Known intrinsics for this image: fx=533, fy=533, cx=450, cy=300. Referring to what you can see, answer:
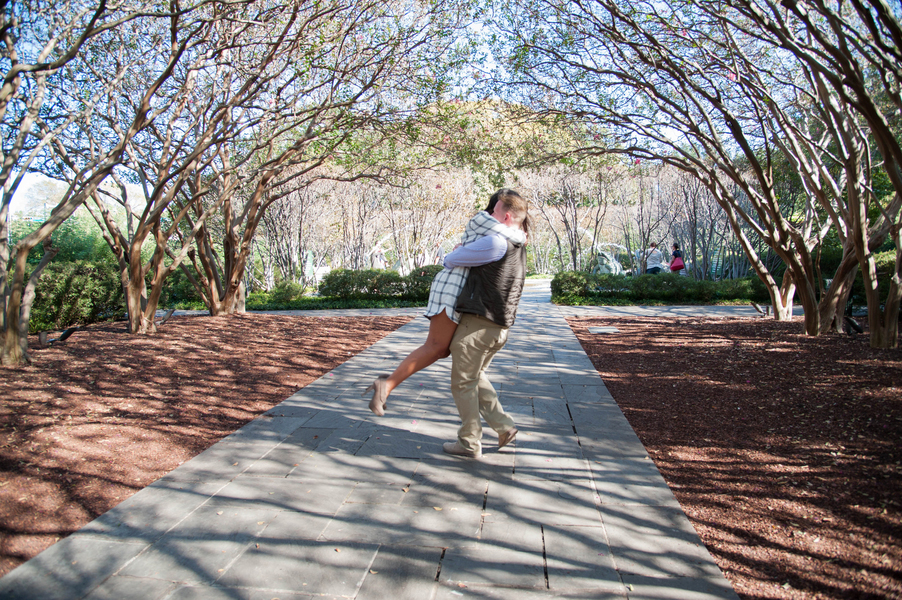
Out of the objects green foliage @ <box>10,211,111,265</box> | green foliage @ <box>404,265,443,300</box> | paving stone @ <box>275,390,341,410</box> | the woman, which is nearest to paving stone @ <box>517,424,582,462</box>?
the woman

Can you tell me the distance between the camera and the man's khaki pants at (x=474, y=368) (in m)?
3.17

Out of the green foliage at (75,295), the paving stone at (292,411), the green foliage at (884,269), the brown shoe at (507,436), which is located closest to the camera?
the brown shoe at (507,436)

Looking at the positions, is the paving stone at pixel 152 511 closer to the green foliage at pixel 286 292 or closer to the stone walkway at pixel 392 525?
the stone walkway at pixel 392 525

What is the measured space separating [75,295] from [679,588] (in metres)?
11.5

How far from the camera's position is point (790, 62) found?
8.49 m

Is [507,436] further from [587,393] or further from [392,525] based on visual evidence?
[587,393]

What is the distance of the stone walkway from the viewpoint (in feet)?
7.35

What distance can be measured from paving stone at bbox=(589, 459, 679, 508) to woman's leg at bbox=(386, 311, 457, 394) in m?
1.22

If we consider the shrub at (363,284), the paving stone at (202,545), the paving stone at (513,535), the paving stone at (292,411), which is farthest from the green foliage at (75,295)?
the paving stone at (513,535)

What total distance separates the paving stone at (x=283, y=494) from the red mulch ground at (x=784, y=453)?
1.93 metres

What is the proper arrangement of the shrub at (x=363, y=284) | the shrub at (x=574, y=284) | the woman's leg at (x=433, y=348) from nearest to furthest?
the woman's leg at (x=433, y=348)
the shrub at (x=574, y=284)
the shrub at (x=363, y=284)

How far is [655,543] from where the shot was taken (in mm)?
2535

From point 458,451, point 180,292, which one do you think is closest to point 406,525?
point 458,451

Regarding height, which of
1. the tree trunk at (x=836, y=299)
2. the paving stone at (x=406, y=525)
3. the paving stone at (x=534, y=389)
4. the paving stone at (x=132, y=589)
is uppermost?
the tree trunk at (x=836, y=299)
